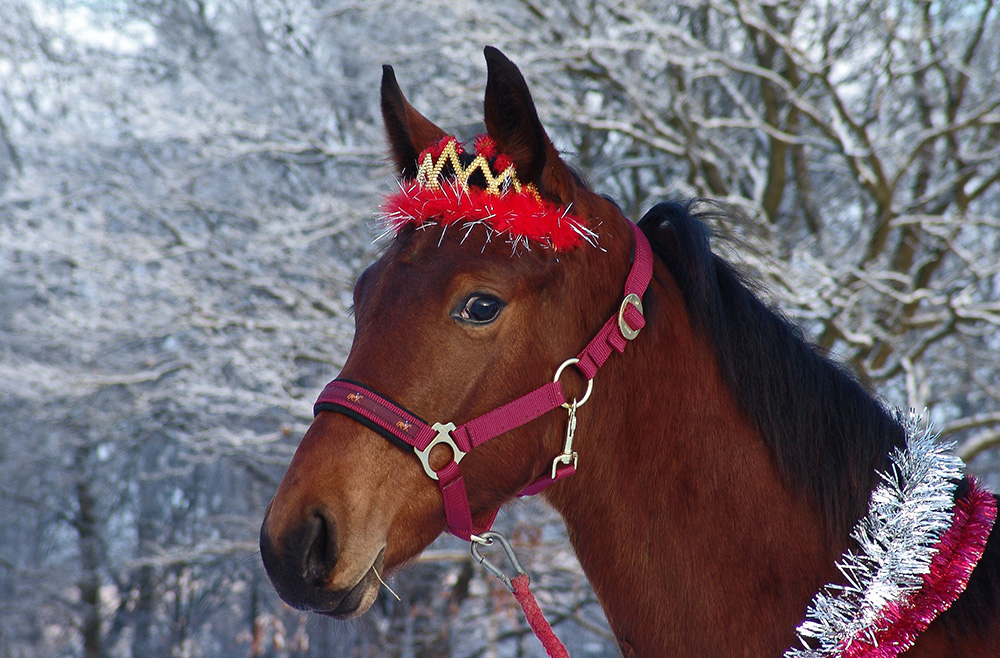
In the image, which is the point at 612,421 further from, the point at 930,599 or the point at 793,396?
the point at 930,599

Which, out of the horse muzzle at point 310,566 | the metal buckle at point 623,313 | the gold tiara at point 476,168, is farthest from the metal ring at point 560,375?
the horse muzzle at point 310,566

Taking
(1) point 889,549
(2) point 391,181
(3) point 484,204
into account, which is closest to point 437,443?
(3) point 484,204

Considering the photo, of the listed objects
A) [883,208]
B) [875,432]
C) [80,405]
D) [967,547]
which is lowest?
[80,405]

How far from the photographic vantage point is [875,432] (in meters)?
1.73

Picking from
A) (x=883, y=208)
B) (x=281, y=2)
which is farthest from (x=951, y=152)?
(x=281, y=2)

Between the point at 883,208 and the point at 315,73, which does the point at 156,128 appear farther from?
the point at 883,208

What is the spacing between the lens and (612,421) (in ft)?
5.64

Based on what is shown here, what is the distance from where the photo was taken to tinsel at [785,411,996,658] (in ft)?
5.05

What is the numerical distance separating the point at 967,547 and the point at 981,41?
6.67 m

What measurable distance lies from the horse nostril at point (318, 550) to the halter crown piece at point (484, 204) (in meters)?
0.69

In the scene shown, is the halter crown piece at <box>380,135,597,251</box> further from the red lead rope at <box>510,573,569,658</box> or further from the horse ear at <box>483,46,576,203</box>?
the red lead rope at <box>510,573,569,658</box>

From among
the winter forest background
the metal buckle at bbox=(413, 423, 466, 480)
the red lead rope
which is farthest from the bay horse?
the winter forest background

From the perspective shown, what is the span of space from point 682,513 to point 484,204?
83cm

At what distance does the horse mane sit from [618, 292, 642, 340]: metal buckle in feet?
0.56
